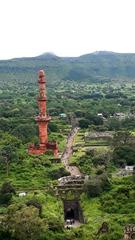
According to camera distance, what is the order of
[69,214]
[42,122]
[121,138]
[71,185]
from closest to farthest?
[69,214], [71,185], [42,122], [121,138]

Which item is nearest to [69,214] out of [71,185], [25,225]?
[71,185]

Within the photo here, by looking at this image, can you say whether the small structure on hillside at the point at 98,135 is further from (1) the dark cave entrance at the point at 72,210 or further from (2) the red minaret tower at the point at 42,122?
(1) the dark cave entrance at the point at 72,210

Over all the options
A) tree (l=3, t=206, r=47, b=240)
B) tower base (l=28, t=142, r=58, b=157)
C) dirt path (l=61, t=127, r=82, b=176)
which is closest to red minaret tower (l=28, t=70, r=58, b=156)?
tower base (l=28, t=142, r=58, b=157)

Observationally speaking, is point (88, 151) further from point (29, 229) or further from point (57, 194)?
point (29, 229)

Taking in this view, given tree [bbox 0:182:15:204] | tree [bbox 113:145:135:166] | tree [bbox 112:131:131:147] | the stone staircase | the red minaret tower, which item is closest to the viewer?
tree [bbox 0:182:15:204]

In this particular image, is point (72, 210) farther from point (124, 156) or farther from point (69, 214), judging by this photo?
point (124, 156)

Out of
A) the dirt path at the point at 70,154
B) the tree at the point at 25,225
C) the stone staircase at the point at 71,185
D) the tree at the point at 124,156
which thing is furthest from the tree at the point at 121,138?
the tree at the point at 25,225

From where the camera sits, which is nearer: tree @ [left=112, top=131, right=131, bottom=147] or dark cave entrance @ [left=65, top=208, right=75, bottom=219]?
dark cave entrance @ [left=65, top=208, right=75, bottom=219]

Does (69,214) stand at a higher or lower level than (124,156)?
lower

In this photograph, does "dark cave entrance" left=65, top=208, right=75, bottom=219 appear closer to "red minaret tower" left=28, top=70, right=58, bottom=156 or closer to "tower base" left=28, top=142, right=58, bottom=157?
"tower base" left=28, top=142, right=58, bottom=157
